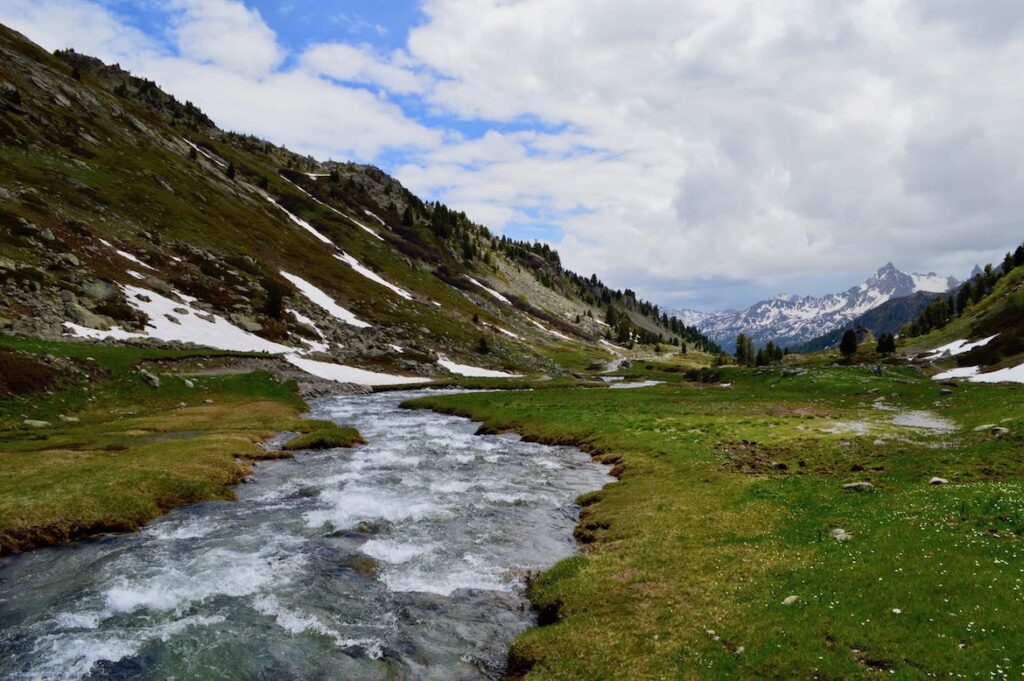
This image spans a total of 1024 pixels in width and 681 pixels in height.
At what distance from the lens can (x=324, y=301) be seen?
11619 cm

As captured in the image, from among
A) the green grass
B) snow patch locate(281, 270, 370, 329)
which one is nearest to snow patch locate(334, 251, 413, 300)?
snow patch locate(281, 270, 370, 329)

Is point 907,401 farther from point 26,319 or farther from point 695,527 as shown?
point 26,319

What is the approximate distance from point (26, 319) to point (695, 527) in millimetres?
67199

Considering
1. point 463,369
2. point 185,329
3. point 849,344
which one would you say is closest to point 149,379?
point 185,329

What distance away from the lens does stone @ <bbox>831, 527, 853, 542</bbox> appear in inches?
765

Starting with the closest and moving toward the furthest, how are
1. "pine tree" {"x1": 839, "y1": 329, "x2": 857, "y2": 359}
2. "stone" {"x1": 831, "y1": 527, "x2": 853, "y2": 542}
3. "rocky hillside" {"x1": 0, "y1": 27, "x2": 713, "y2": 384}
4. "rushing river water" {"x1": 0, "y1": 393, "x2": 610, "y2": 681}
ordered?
"rushing river water" {"x1": 0, "y1": 393, "x2": 610, "y2": 681} < "stone" {"x1": 831, "y1": 527, "x2": 853, "y2": 542} < "rocky hillside" {"x1": 0, "y1": 27, "x2": 713, "y2": 384} < "pine tree" {"x1": 839, "y1": 329, "x2": 857, "y2": 359}

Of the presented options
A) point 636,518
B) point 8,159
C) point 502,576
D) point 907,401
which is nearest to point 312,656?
point 502,576

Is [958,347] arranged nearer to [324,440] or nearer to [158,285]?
[324,440]

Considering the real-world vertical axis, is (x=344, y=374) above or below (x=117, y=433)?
above

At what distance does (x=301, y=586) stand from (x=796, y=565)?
16928 mm

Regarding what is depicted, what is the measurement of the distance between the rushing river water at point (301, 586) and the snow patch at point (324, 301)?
82319 mm

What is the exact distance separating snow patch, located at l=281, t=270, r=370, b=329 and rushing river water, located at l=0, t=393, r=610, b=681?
270ft

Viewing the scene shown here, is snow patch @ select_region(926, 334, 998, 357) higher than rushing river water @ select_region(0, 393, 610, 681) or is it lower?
higher

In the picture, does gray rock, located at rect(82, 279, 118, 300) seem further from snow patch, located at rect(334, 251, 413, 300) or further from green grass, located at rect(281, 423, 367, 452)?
snow patch, located at rect(334, 251, 413, 300)
